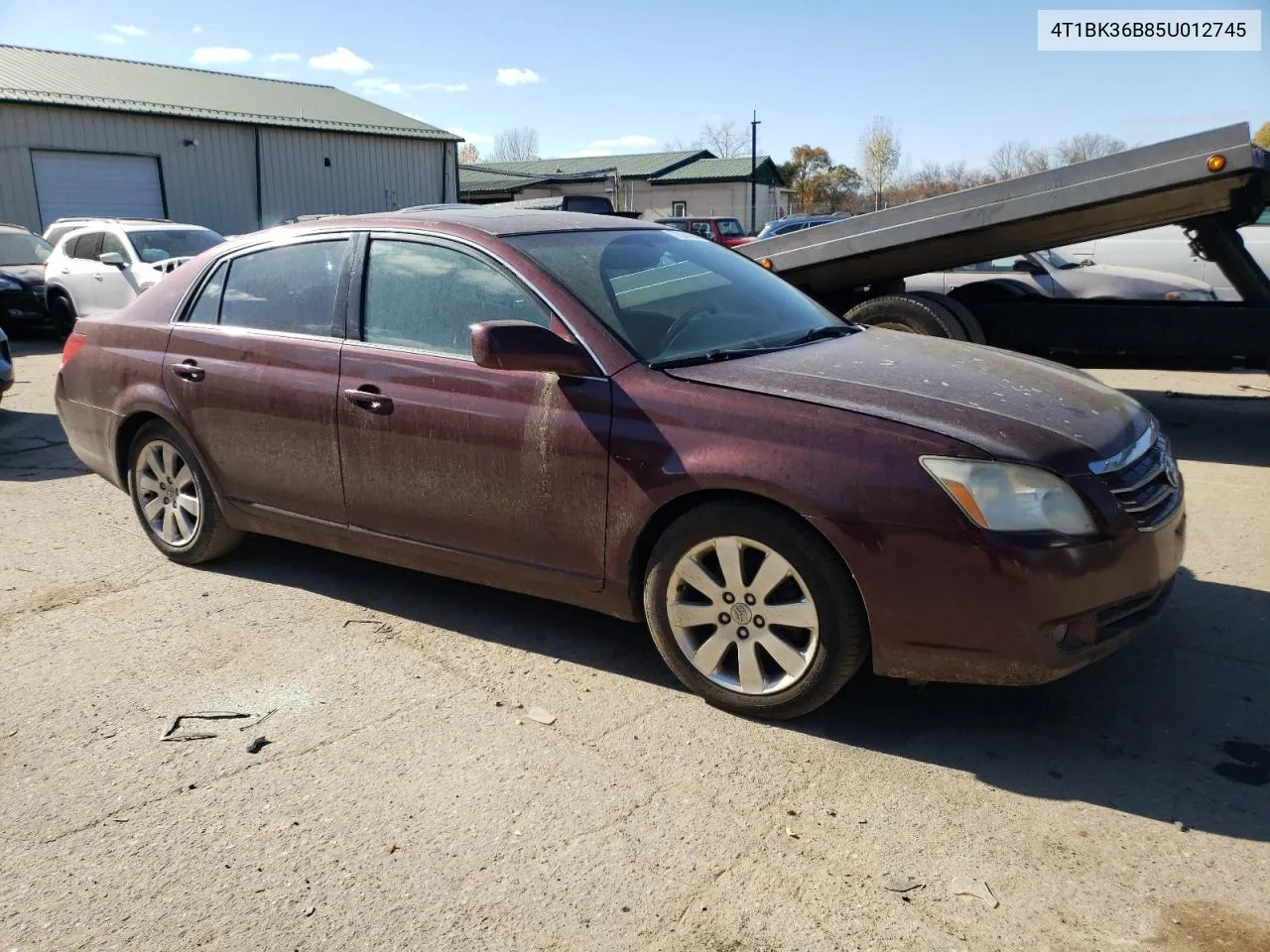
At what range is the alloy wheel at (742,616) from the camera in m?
3.43

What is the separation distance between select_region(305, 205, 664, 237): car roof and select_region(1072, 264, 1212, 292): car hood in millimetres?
7106

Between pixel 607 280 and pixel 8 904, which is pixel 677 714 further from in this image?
pixel 8 904

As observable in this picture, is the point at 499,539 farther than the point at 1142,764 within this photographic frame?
Yes

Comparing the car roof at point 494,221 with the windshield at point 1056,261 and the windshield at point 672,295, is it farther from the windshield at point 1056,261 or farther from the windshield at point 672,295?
the windshield at point 1056,261

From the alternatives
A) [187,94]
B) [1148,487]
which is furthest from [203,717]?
[187,94]

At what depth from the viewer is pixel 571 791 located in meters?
3.21

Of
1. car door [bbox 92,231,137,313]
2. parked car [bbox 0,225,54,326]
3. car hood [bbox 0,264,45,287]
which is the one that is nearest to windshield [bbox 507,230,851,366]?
car door [bbox 92,231,137,313]

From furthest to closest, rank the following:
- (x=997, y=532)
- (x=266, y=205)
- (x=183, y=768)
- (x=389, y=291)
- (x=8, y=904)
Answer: (x=266, y=205)
(x=389, y=291)
(x=183, y=768)
(x=997, y=532)
(x=8, y=904)

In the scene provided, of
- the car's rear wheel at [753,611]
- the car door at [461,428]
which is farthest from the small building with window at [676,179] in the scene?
the car's rear wheel at [753,611]

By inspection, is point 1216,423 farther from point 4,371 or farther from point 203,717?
point 4,371

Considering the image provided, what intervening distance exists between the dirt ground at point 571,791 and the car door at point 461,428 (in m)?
0.53

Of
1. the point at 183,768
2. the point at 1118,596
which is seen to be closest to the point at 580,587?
the point at 183,768

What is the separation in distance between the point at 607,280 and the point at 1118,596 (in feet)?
7.03

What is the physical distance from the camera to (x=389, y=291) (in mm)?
4379
